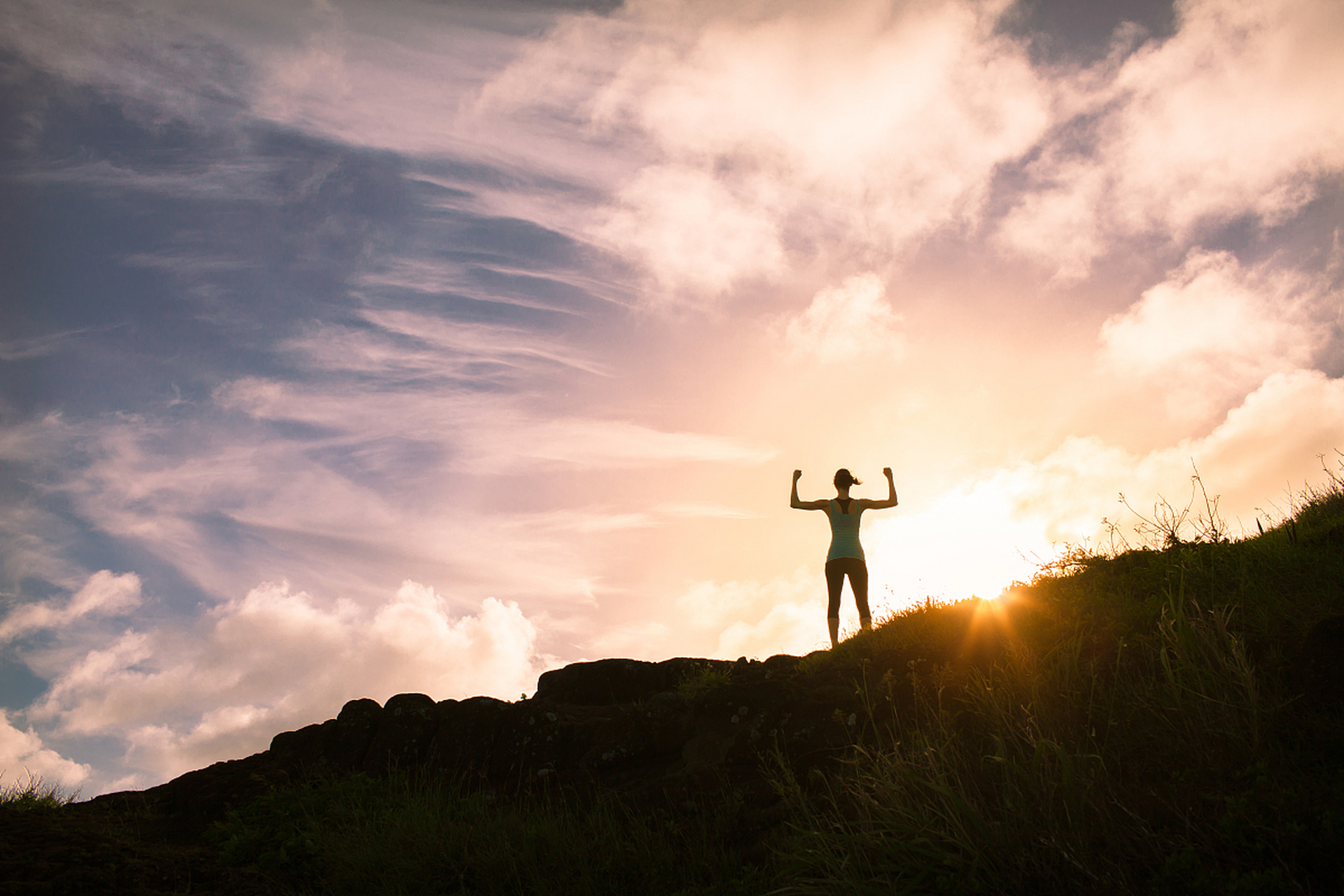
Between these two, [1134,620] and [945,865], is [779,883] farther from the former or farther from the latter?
[1134,620]

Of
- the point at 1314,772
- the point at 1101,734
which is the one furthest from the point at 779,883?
the point at 1314,772

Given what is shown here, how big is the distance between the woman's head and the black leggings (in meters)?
1.06

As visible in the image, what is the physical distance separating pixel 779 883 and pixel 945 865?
1.53m

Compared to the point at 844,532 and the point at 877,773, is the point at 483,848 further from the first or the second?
the point at 844,532

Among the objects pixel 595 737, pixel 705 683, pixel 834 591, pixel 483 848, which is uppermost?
pixel 834 591

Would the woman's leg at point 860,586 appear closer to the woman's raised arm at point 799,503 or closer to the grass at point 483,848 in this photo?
the woman's raised arm at point 799,503

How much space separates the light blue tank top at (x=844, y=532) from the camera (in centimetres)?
909

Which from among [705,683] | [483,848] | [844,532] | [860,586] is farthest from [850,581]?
[483,848]

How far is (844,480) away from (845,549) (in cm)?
101

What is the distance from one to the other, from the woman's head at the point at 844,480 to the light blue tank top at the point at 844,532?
0.77 ft

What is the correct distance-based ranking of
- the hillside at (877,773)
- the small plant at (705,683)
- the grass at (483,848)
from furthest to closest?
the small plant at (705,683) < the grass at (483,848) < the hillside at (877,773)

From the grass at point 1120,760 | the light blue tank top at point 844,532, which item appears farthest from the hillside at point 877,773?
the light blue tank top at point 844,532

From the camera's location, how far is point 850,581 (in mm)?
9055

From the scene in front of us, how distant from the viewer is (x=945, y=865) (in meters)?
3.63
